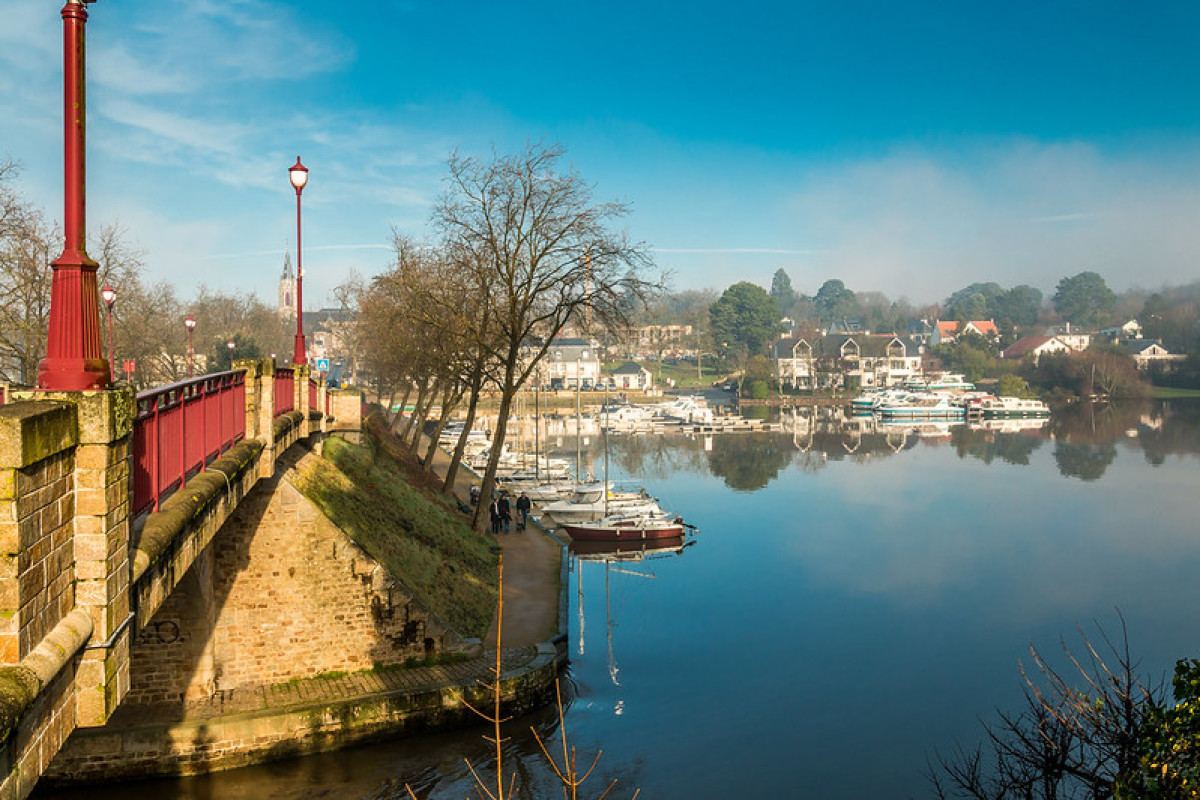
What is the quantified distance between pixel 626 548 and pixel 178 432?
29257 millimetres

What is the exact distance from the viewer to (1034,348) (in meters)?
143

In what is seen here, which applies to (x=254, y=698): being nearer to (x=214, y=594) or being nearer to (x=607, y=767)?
(x=214, y=594)

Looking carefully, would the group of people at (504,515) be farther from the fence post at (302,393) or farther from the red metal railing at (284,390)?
the red metal railing at (284,390)

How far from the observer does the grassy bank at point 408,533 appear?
19.2 meters

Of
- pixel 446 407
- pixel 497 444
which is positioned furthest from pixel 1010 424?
pixel 497 444

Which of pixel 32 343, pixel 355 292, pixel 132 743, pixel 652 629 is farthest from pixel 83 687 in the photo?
pixel 355 292

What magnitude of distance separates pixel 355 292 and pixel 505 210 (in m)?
28.0

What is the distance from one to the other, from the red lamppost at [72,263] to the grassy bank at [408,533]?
1157 cm

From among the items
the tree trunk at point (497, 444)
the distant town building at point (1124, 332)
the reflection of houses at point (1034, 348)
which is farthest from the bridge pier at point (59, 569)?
the distant town building at point (1124, 332)

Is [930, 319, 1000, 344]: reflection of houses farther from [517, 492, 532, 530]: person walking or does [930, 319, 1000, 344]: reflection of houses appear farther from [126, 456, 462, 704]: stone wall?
[126, 456, 462, 704]: stone wall

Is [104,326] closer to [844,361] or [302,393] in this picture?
[302,393]

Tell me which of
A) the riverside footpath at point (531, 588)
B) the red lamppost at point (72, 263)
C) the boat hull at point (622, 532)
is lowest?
the boat hull at point (622, 532)

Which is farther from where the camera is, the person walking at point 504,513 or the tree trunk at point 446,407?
the tree trunk at point 446,407

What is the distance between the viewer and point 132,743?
14336 mm
